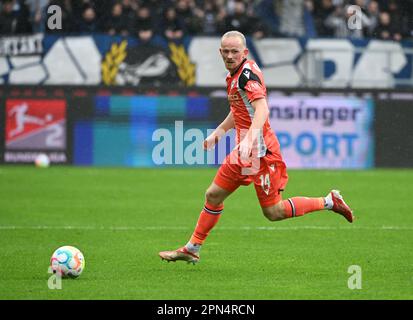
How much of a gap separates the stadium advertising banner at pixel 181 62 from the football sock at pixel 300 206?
11.2 m

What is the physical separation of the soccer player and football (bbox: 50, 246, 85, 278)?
965 millimetres

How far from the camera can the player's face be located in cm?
832

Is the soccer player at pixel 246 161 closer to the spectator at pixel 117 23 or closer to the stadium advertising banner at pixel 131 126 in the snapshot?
the stadium advertising banner at pixel 131 126

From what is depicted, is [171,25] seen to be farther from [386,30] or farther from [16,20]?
[386,30]

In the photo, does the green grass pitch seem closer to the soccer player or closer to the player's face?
the soccer player

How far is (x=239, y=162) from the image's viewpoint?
8516 millimetres

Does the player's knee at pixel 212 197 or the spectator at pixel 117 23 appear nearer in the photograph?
the player's knee at pixel 212 197

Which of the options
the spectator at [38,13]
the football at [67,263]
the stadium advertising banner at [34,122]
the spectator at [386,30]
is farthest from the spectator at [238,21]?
the football at [67,263]

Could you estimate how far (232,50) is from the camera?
8352mm

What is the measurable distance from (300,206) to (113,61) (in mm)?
11807

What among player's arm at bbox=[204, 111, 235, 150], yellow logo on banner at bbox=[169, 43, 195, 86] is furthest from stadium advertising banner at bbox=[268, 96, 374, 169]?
player's arm at bbox=[204, 111, 235, 150]

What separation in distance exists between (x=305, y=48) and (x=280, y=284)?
1321 centimetres

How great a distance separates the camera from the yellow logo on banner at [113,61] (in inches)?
788
